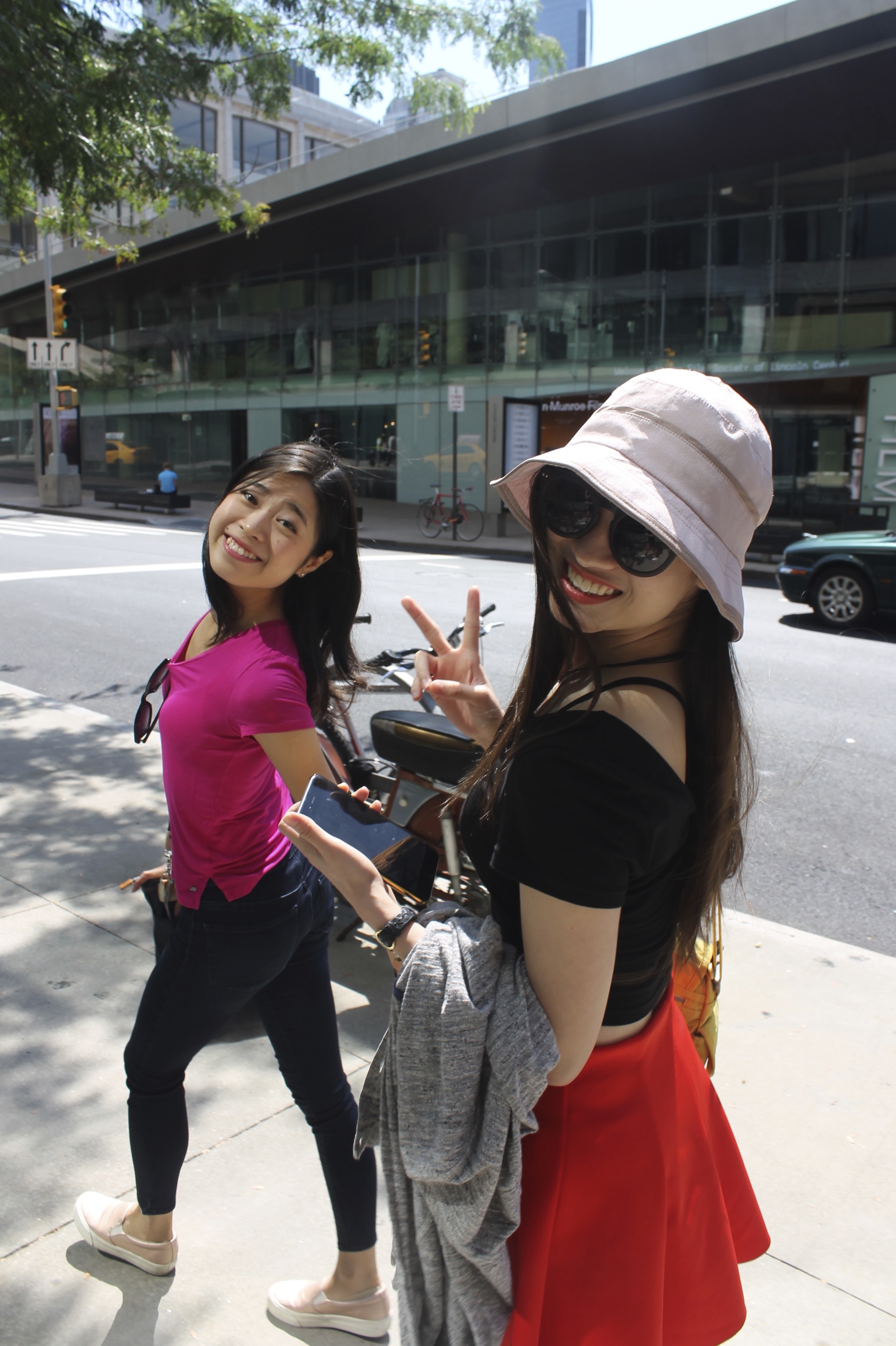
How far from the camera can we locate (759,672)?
9.27 meters

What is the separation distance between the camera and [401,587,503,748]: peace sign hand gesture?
1.97 m

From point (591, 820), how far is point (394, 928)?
0.36 meters

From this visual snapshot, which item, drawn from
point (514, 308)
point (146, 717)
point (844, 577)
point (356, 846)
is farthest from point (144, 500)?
point (356, 846)

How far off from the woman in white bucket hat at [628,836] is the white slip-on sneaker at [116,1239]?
129cm

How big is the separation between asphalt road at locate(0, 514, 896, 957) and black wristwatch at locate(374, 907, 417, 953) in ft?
2.46

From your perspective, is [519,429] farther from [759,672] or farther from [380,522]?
[759,672]

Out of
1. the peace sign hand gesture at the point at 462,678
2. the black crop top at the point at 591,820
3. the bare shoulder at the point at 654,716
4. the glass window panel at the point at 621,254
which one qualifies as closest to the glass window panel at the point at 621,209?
the glass window panel at the point at 621,254

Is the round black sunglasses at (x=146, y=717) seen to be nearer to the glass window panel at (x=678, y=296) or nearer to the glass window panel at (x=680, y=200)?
the glass window panel at (x=678, y=296)

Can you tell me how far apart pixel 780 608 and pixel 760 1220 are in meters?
12.6

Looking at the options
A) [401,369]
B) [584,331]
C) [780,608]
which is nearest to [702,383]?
[780,608]

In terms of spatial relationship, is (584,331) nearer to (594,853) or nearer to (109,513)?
(109,513)

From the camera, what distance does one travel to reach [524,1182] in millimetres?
1443

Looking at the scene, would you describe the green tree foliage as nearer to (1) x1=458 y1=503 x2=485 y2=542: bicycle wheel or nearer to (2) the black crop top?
(2) the black crop top

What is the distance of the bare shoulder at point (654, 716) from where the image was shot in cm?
137
